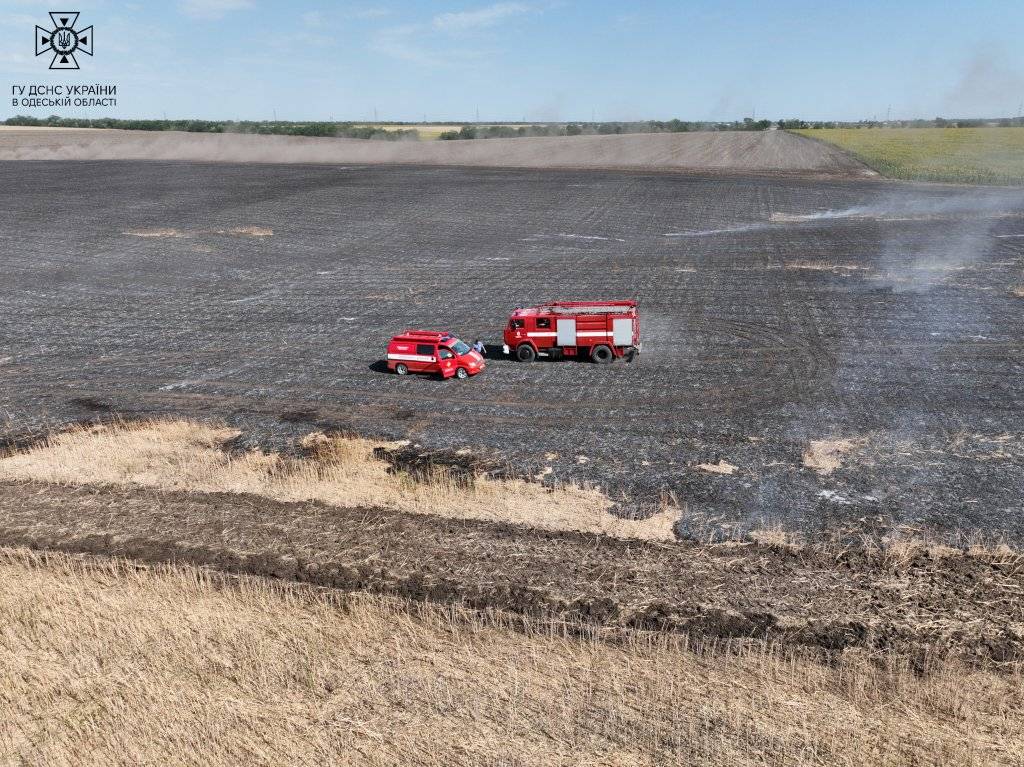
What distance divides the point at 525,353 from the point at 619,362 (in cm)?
377

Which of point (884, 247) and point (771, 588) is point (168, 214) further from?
point (771, 588)

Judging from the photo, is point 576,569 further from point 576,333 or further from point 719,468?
point 576,333

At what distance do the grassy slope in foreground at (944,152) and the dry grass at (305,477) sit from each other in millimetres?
78092

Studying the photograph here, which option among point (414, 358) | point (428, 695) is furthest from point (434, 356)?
point (428, 695)

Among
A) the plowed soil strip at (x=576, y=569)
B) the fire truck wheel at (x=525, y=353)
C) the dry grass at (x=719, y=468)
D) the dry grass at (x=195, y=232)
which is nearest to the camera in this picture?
the plowed soil strip at (x=576, y=569)

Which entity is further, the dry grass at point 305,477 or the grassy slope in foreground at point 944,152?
the grassy slope in foreground at point 944,152

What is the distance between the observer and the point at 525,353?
102 ft

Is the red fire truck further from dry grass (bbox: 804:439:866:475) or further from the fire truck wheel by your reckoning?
dry grass (bbox: 804:439:866:475)

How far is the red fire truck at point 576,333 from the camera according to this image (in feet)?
98.6

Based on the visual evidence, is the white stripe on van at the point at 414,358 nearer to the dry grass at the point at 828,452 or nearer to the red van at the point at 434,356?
the red van at the point at 434,356

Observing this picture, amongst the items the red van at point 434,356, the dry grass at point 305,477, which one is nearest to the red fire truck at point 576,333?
the red van at point 434,356

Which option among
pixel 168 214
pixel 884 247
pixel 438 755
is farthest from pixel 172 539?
pixel 168 214

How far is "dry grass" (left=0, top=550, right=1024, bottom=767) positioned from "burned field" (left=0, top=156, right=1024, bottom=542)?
5002mm

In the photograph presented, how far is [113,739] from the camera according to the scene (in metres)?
12.6
